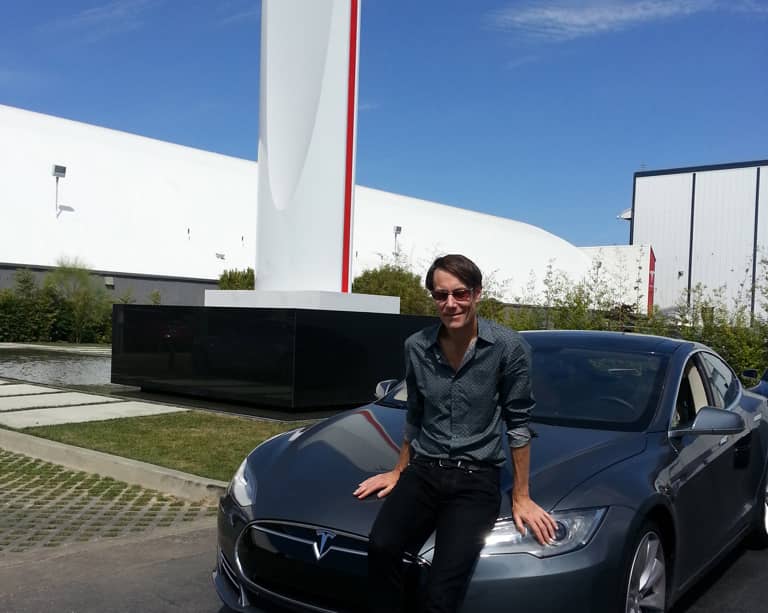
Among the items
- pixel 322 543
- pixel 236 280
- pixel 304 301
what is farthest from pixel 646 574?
pixel 236 280

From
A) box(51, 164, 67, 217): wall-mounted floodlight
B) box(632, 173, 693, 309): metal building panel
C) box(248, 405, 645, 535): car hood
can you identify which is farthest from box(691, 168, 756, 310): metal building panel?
box(248, 405, 645, 535): car hood

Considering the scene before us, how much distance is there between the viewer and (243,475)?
3.93 meters


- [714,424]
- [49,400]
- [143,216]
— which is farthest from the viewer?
[143,216]

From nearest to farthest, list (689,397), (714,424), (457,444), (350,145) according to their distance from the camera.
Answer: (457,444) < (714,424) < (689,397) < (350,145)

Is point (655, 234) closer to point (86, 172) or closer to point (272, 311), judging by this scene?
point (86, 172)

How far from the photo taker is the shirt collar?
10.5ft

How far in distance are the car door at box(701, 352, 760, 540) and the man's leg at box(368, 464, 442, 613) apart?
6.46 ft

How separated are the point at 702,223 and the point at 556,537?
130 ft

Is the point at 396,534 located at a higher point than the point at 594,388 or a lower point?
lower

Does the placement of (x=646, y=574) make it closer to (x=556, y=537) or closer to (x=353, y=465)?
(x=556, y=537)

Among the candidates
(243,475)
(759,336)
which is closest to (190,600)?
(243,475)

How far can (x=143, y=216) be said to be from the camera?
38.6 m

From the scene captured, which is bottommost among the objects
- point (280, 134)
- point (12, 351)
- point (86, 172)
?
point (12, 351)

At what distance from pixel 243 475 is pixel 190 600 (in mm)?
948
